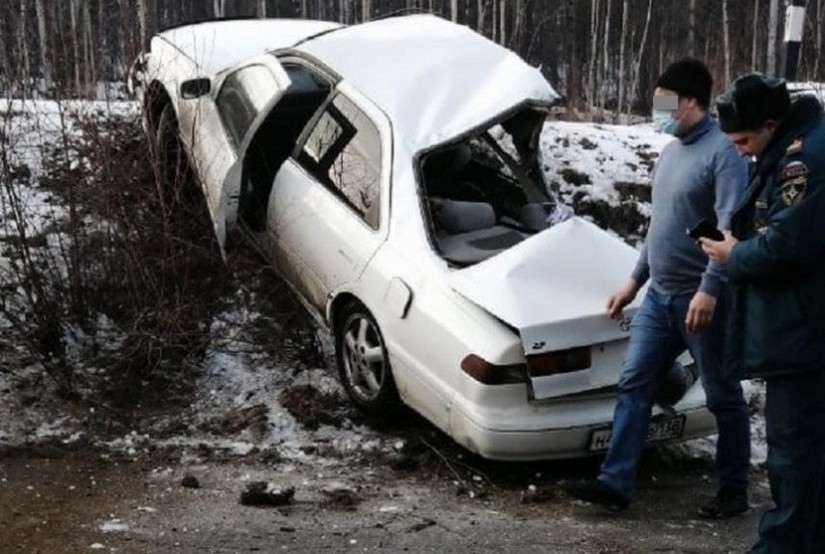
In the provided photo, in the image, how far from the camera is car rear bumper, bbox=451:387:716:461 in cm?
496

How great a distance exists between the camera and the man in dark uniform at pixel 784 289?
374cm

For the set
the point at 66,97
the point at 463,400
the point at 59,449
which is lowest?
the point at 59,449

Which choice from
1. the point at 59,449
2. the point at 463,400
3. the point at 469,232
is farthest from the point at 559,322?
the point at 59,449

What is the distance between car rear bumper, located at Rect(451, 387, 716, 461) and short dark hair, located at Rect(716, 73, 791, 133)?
1.67m

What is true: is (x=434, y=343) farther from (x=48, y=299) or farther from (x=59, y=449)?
(x=48, y=299)

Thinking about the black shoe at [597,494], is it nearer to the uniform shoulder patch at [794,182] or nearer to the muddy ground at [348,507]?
the muddy ground at [348,507]

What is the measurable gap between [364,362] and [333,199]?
96 centimetres

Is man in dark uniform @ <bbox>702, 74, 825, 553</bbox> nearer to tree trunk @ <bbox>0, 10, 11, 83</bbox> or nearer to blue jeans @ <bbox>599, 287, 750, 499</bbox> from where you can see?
blue jeans @ <bbox>599, 287, 750, 499</bbox>

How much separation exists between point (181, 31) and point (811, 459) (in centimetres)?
587

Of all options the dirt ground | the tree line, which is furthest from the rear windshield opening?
the tree line

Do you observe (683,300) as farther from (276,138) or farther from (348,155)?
(276,138)

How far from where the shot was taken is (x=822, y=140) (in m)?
3.76

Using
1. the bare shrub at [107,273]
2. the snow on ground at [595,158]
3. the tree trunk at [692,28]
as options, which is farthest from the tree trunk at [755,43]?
the bare shrub at [107,273]

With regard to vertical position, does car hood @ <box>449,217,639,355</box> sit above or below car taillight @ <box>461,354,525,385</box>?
above
